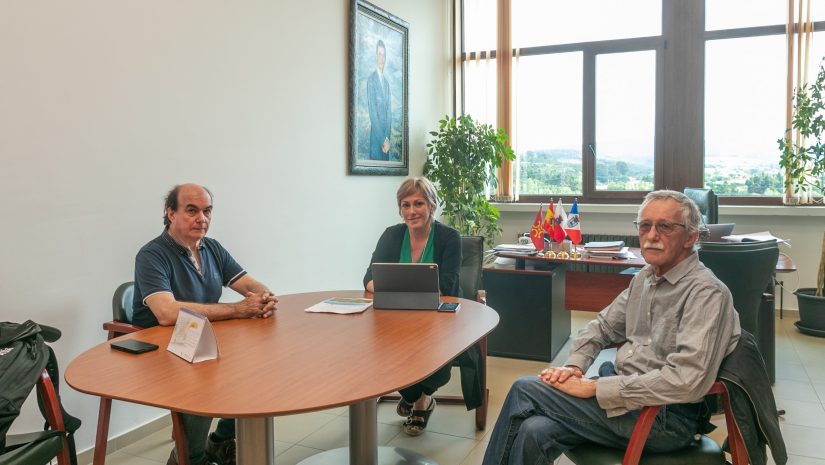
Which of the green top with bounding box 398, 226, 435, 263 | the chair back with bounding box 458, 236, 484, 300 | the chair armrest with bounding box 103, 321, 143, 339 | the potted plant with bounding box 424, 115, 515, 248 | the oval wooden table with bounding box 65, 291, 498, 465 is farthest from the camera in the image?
the potted plant with bounding box 424, 115, 515, 248

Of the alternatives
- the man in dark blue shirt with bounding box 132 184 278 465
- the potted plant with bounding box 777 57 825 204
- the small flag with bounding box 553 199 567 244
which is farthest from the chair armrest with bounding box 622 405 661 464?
the potted plant with bounding box 777 57 825 204

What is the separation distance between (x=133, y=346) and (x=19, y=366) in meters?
0.30

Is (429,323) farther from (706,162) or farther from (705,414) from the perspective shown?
(706,162)

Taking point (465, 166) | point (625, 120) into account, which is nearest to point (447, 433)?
point (465, 166)

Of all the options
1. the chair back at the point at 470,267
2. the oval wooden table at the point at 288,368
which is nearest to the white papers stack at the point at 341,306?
the oval wooden table at the point at 288,368

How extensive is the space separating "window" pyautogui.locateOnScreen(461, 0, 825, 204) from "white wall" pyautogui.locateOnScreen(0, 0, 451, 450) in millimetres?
2258

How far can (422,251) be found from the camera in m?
3.18

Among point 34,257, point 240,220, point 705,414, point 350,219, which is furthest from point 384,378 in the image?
point 350,219

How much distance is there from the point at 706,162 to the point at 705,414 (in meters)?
4.52

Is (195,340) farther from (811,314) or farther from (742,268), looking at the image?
(811,314)

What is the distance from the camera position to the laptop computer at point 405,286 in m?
2.60

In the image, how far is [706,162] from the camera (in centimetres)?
588

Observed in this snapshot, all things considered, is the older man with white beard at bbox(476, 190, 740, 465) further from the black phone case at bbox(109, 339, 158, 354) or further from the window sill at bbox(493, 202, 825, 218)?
the window sill at bbox(493, 202, 825, 218)

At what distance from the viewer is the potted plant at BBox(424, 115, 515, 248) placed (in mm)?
5887
